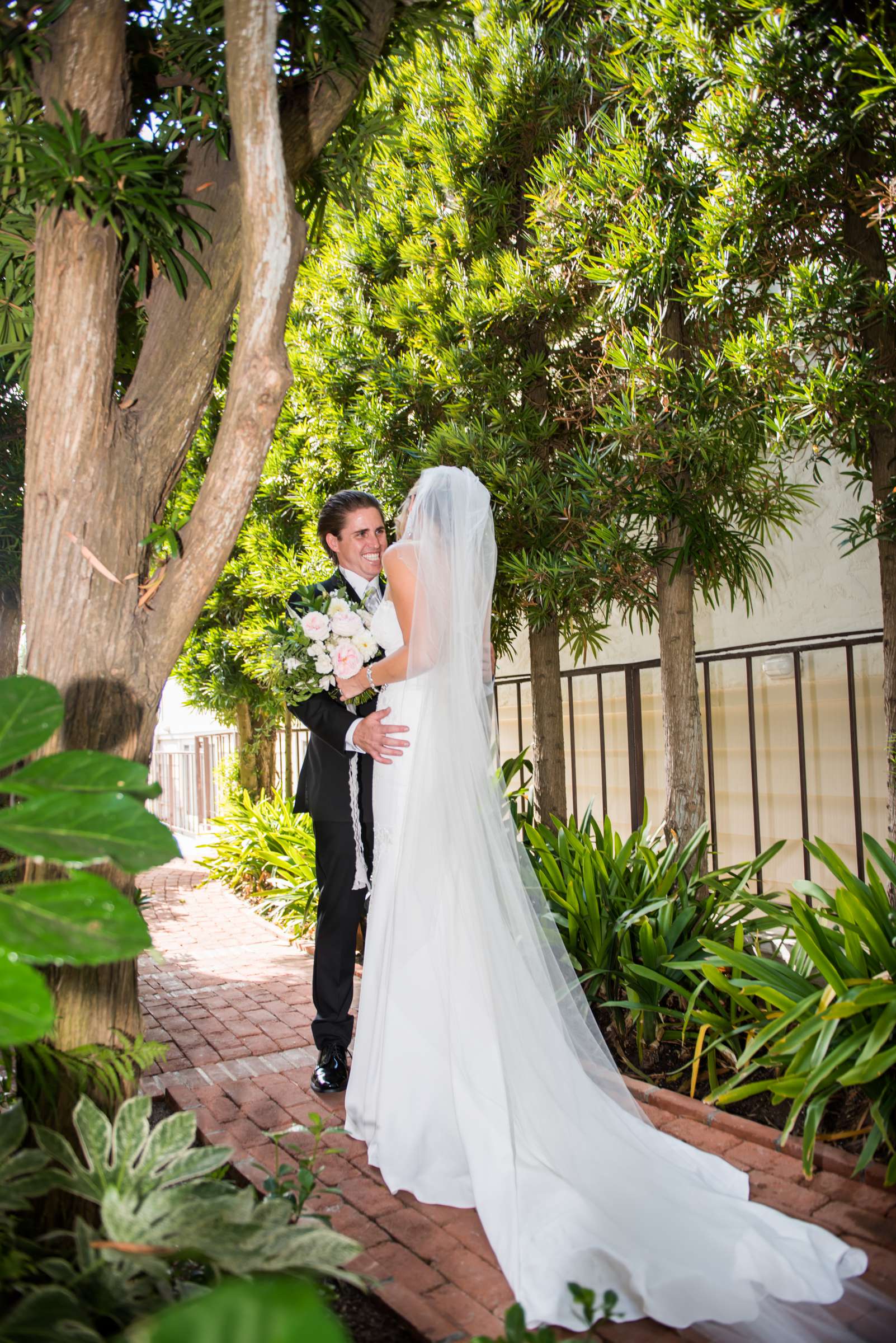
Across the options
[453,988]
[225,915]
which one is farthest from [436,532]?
[225,915]

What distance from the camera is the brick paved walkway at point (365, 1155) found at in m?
1.92

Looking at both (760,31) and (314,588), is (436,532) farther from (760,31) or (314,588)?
(760,31)

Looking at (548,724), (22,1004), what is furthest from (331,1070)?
(22,1004)

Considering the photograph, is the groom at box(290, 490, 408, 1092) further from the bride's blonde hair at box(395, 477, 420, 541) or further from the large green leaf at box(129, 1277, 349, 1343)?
the large green leaf at box(129, 1277, 349, 1343)

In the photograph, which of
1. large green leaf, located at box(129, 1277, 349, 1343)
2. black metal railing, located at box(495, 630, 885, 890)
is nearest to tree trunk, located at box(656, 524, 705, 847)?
black metal railing, located at box(495, 630, 885, 890)

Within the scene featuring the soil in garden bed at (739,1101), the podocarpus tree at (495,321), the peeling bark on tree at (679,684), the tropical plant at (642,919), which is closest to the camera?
the soil in garden bed at (739,1101)

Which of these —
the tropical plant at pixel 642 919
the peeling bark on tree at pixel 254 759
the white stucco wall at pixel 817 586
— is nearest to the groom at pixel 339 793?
the tropical plant at pixel 642 919

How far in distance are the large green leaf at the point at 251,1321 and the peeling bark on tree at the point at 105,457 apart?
1427 millimetres

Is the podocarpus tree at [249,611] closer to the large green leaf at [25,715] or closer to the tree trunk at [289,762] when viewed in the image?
the tree trunk at [289,762]

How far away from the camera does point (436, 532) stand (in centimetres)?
286

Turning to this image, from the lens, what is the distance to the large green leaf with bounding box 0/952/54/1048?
0.83 metres

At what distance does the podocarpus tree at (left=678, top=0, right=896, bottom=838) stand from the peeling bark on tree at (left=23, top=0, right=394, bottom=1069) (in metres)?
2.15

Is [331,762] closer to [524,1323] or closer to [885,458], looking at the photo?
[524,1323]

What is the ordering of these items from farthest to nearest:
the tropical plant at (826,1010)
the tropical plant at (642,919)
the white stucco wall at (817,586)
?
the white stucco wall at (817,586) < the tropical plant at (642,919) < the tropical plant at (826,1010)
